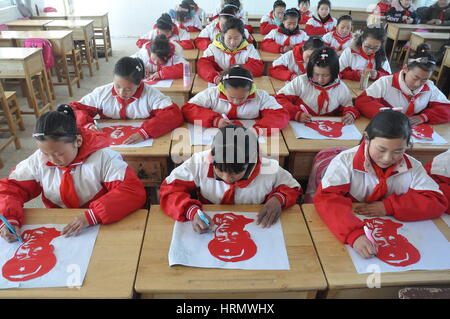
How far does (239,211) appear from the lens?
1.38 m

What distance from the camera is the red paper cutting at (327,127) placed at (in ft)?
6.85

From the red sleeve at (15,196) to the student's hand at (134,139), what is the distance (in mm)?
558

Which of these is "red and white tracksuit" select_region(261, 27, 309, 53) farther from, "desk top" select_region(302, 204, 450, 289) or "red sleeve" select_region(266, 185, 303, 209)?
"desk top" select_region(302, 204, 450, 289)

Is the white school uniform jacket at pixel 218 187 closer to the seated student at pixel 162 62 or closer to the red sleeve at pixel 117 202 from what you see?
the red sleeve at pixel 117 202

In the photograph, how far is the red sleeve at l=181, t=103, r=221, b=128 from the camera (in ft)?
6.95

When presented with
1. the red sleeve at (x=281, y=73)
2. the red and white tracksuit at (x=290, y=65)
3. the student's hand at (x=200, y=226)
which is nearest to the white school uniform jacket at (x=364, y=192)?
the student's hand at (x=200, y=226)

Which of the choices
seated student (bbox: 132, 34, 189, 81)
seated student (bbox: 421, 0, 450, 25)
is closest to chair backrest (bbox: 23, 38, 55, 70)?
seated student (bbox: 132, 34, 189, 81)

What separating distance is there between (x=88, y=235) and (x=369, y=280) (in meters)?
1.00

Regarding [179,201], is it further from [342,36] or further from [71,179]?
[342,36]

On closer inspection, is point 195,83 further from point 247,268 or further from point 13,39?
point 13,39

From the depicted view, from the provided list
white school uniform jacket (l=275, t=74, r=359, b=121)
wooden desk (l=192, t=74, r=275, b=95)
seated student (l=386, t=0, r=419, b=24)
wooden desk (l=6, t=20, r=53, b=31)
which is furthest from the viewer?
seated student (l=386, t=0, r=419, b=24)

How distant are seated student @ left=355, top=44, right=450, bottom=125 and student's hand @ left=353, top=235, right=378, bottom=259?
1.39 m

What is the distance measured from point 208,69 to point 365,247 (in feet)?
7.75

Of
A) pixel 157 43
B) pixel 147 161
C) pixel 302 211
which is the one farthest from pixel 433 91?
pixel 157 43
